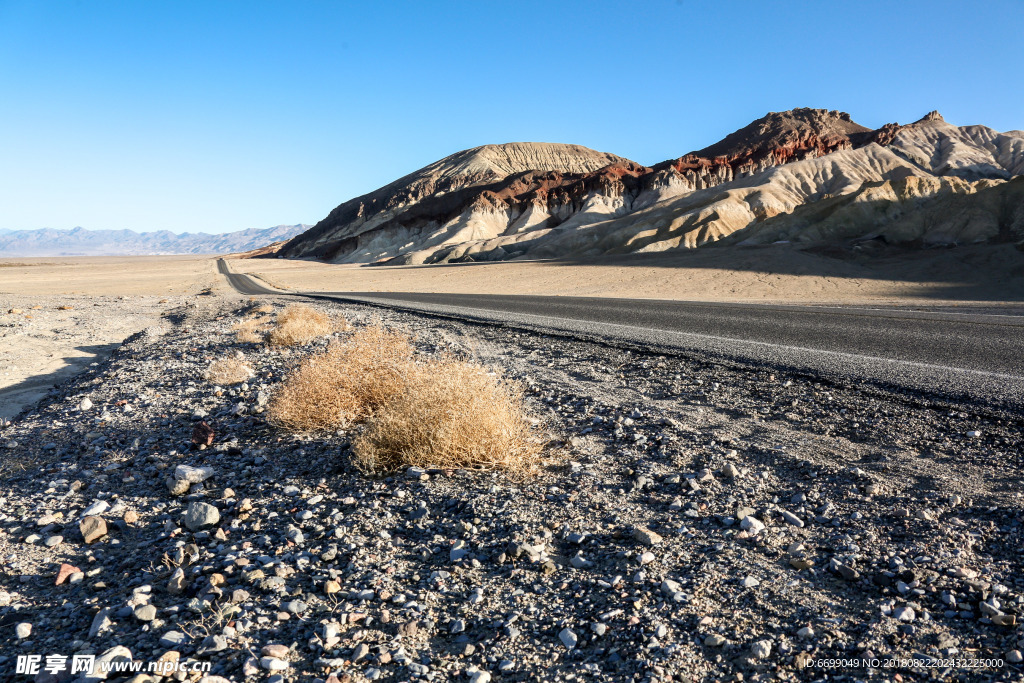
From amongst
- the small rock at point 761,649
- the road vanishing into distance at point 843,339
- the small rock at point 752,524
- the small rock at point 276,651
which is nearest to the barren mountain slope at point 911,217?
the road vanishing into distance at point 843,339

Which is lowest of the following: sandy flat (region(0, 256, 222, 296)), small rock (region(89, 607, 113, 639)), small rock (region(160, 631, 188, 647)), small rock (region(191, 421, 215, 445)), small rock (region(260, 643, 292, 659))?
small rock (region(89, 607, 113, 639))

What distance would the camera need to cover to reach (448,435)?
430cm

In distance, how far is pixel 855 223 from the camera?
5219 cm

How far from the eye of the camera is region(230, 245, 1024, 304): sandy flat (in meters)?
28.1

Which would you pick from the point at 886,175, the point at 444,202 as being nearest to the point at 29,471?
the point at 886,175

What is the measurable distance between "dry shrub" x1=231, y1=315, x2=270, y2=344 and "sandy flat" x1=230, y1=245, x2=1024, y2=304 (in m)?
17.7

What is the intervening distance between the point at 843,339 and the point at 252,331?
11657 mm

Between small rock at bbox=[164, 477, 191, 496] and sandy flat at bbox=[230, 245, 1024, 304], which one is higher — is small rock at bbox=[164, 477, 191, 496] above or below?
below

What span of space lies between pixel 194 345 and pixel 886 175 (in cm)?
10355

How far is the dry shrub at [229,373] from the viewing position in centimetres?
812

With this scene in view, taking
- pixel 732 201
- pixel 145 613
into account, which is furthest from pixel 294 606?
pixel 732 201

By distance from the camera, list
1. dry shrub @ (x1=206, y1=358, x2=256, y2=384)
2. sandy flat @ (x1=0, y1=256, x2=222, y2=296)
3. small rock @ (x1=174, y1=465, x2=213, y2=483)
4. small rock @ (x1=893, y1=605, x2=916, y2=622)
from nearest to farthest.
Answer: small rock @ (x1=893, y1=605, x2=916, y2=622) < small rock @ (x1=174, y1=465, x2=213, y2=483) < dry shrub @ (x1=206, y1=358, x2=256, y2=384) < sandy flat @ (x1=0, y1=256, x2=222, y2=296)

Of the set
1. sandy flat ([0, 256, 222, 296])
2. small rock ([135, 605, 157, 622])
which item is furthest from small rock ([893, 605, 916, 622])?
sandy flat ([0, 256, 222, 296])

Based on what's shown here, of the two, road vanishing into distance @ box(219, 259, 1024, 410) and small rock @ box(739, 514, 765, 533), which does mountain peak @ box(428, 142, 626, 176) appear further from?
small rock @ box(739, 514, 765, 533)
